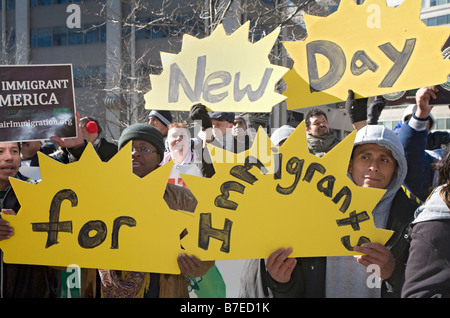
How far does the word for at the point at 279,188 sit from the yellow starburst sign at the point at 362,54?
15.0 inches

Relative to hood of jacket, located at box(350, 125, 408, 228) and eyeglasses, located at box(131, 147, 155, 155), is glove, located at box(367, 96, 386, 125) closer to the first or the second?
hood of jacket, located at box(350, 125, 408, 228)

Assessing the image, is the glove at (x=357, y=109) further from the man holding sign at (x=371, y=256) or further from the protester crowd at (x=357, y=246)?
the man holding sign at (x=371, y=256)

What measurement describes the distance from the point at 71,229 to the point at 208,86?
968mm

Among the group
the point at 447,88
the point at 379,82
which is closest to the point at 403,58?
the point at 379,82

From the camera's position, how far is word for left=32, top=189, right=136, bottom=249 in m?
2.13

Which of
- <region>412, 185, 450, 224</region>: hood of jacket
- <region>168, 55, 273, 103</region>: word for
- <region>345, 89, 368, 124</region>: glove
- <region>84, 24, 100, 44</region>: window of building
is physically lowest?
<region>412, 185, 450, 224</region>: hood of jacket

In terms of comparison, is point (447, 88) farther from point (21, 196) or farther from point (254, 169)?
point (21, 196)

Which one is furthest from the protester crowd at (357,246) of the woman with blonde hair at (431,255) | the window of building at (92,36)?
the window of building at (92,36)

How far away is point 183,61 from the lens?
8.05 feet

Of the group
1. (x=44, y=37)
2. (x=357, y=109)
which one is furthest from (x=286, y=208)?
(x=44, y=37)

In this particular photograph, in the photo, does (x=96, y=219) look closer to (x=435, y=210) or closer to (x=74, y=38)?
(x=435, y=210)

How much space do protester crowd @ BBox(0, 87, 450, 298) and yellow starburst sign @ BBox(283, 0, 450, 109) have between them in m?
0.13

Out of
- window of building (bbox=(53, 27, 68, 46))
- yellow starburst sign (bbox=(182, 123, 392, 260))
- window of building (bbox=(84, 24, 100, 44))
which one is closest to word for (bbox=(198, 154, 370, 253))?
yellow starburst sign (bbox=(182, 123, 392, 260))

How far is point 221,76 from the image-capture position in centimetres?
A: 238
